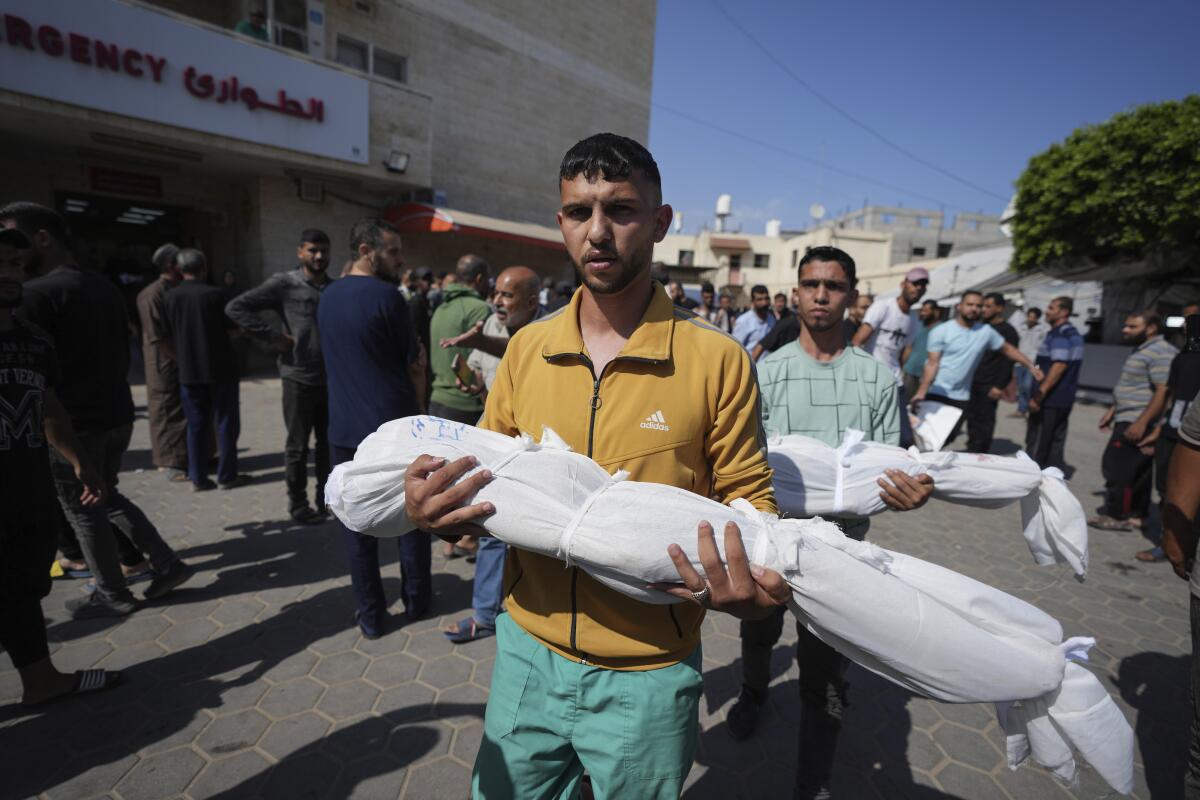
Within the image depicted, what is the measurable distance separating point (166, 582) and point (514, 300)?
3163 mm

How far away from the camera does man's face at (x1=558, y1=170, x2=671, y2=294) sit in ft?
4.85

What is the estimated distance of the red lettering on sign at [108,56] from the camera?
9.80 metres

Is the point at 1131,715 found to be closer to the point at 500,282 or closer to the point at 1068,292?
the point at 500,282

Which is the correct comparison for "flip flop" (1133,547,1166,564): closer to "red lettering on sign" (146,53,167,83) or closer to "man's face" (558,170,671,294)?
"man's face" (558,170,671,294)

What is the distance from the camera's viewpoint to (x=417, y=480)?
142cm

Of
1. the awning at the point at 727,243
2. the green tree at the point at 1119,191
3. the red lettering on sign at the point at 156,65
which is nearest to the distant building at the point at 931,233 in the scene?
the awning at the point at 727,243

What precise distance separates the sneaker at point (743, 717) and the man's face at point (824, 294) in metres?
1.97

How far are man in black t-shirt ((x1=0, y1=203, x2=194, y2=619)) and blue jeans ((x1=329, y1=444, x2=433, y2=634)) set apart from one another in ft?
4.78

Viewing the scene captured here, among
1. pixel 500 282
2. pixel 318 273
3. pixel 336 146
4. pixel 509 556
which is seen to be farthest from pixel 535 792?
pixel 336 146

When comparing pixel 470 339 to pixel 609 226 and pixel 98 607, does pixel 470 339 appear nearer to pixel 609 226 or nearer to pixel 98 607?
pixel 609 226

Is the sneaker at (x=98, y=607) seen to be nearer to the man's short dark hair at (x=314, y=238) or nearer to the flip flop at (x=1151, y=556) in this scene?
the man's short dark hair at (x=314, y=238)

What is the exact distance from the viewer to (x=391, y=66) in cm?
1549

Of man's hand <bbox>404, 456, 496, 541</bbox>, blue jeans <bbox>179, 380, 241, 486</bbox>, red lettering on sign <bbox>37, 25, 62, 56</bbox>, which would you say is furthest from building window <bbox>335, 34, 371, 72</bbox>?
man's hand <bbox>404, 456, 496, 541</bbox>

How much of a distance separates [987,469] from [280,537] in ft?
17.3
